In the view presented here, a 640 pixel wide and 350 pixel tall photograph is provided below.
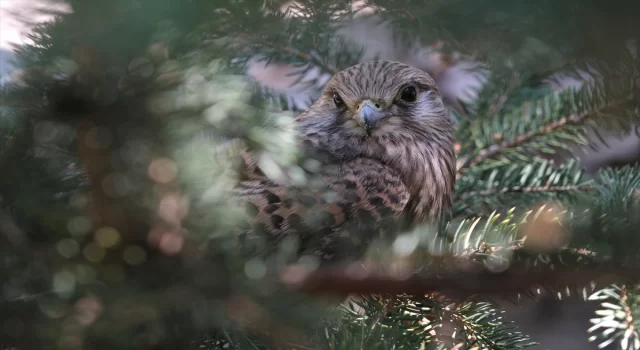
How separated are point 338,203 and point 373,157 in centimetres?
41

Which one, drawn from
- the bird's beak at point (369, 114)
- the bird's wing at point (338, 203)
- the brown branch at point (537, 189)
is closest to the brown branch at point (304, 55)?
the bird's beak at point (369, 114)

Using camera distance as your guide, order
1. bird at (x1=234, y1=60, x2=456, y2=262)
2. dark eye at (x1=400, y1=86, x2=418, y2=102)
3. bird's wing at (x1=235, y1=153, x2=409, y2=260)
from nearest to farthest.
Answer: bird's wing at (x1=235, y1=153, x2=409, y2=260) → bird at (x1=234, y1=60, x2=456, y2=262) → dark eye at (x1=400, y1=86, x2=418, y2=102)

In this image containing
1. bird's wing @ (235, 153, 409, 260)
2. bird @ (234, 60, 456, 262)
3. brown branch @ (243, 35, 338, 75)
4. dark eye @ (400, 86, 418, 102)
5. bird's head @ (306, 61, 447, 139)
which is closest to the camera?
bird's wing @ (235, 153, 409, 260)

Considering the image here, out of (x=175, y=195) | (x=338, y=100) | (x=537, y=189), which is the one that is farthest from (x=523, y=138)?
(x=175, y=195)

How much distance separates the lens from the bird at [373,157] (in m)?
1.42

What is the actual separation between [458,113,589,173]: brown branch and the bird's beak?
34cm

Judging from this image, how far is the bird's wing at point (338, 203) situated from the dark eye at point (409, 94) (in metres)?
0.34

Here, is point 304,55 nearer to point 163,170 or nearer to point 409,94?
point 409,94

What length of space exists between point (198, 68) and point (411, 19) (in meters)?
0.27

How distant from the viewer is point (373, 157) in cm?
181

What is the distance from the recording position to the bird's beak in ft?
5.97

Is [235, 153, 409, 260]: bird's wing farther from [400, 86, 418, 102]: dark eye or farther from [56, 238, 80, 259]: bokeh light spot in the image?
[56, 238, 80, 259]: bokeh light spot

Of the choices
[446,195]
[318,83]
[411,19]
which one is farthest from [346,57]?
[411,19]

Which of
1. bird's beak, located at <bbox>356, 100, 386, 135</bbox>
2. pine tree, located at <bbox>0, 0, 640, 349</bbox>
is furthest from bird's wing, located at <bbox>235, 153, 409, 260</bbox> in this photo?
pine tree, located at <bbox>0, 0, 640, 349</bbox>
